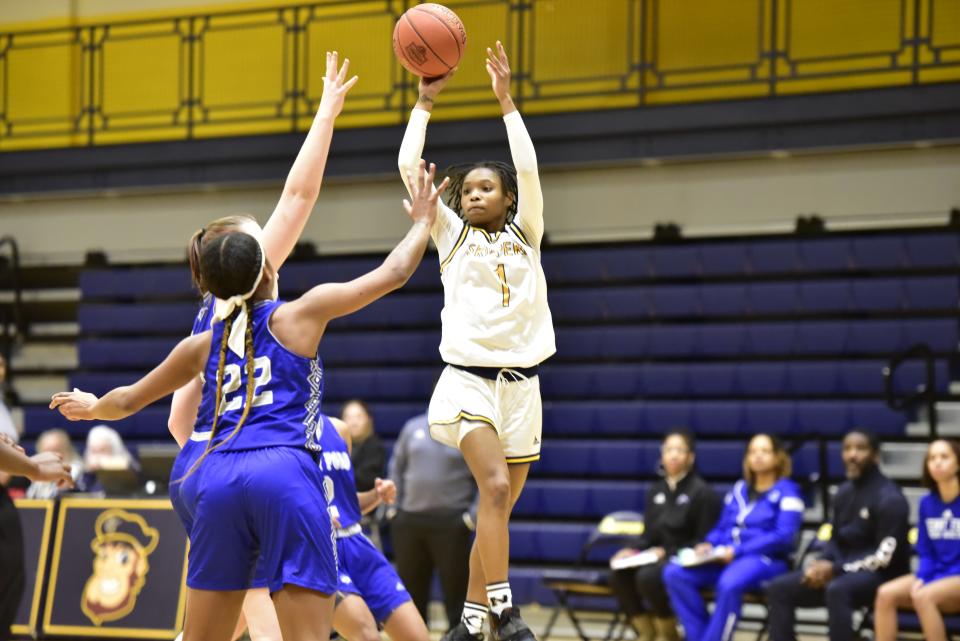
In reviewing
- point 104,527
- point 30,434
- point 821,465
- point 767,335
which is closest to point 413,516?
point 104,527

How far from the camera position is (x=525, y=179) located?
4.63 metres

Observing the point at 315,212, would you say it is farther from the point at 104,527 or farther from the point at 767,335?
the point at 104,527

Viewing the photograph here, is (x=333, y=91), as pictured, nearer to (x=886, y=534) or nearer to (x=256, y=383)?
(x=256, y=383)

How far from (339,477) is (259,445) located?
5.74 ft

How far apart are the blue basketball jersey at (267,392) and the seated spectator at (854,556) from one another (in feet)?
17.0

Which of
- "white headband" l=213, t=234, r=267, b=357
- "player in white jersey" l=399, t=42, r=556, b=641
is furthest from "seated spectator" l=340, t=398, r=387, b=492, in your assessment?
"white headband" l=213, t=234, r=267, b=357

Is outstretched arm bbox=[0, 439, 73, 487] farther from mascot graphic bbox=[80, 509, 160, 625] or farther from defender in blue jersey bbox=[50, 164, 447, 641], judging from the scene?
mascot graphic bbox=[80, 509, 160, 625]

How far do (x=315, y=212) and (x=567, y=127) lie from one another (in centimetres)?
313

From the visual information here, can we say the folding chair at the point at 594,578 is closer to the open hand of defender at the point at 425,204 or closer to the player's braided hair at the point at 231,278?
the open hand of defender at the point at 425,204

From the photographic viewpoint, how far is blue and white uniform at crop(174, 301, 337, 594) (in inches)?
134

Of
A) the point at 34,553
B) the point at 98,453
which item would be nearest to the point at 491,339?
the point at 34,553

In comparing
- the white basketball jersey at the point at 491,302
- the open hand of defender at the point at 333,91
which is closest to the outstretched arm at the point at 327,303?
the open hand of defender at the point at 333,91

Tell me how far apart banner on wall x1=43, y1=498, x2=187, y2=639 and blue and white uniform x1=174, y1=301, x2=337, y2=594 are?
4.53 m

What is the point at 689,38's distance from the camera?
39.9 ft
